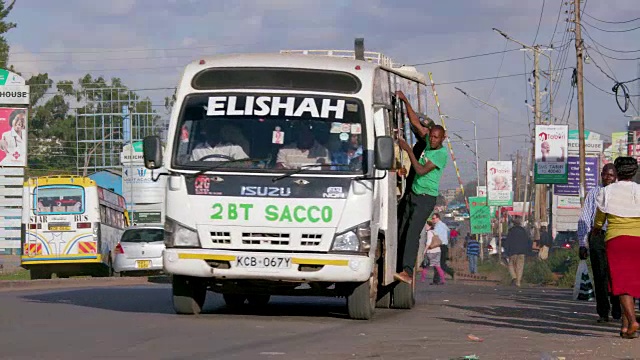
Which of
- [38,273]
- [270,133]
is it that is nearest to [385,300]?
[270,133]

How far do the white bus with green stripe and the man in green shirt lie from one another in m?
1.07

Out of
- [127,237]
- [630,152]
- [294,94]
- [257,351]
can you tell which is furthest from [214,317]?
[630,152]

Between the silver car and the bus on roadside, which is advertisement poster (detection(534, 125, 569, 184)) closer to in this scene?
the bus on roadside

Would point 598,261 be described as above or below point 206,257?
below

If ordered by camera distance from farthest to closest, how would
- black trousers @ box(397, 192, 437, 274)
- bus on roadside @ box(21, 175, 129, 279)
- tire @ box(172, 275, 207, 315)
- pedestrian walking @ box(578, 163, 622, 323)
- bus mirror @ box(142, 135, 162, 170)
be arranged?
bus on roadside @ box(21, 175, 129, 279) < black trousers @ box(397, 192, 437, 274) < pedestrian walking @ box(578, 163, 622, 323) < tire @ box(172, 275, 207, 315) < bus mirror @ box(142, 135, 162, 170)

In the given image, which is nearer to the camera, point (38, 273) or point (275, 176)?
point (275, 176)

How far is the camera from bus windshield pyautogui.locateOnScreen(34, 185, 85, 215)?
37.6 metres

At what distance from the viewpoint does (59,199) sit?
124 ft

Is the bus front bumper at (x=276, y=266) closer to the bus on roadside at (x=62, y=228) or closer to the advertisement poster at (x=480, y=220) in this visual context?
the bus on roadside at (x=62, y=228)

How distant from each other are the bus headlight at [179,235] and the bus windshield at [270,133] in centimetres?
64

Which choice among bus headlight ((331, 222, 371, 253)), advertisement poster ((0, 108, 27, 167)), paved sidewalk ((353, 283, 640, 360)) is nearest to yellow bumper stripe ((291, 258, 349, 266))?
bus headlight ((331, 222, 371, 253))

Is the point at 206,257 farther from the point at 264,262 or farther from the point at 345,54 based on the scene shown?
the point at 345,54

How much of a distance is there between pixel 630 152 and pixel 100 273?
51821 millimetres

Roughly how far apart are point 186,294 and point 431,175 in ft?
11.0
